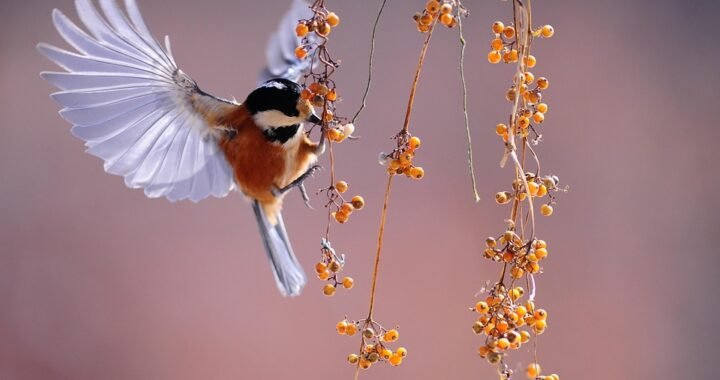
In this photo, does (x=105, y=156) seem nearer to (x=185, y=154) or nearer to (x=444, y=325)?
(x=185, y=154)

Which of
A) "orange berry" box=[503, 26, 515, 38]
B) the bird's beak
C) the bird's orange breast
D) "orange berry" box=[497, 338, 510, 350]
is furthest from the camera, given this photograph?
the bird's orange breast

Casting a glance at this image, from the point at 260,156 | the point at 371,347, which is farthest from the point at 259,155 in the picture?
the point at 371,347

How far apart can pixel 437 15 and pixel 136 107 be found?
0.69 meters

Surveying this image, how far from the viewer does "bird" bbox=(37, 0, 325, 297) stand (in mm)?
1094

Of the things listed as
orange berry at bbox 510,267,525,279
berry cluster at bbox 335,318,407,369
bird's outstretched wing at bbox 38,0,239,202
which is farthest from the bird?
orange berry at bbox 510,267,525,279

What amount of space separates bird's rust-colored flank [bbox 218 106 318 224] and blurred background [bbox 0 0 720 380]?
0.84m

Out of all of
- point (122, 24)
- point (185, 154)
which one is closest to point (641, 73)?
point (185, 154)

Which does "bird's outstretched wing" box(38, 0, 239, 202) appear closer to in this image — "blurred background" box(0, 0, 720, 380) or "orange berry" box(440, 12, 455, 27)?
"orange berry" box(440, 12, 455, 27)

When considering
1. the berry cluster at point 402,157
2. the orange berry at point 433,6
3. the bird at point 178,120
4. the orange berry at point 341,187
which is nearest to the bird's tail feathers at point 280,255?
the bird at point 178,120

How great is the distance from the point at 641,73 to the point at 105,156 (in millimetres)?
1584

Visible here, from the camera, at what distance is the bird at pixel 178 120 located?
43.1 inches

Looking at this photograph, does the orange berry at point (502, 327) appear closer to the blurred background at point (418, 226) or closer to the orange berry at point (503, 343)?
the orange berry at point (503, 343)

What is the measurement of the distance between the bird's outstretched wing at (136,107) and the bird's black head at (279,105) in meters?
0.10

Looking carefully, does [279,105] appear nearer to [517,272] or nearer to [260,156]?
[260,156]
